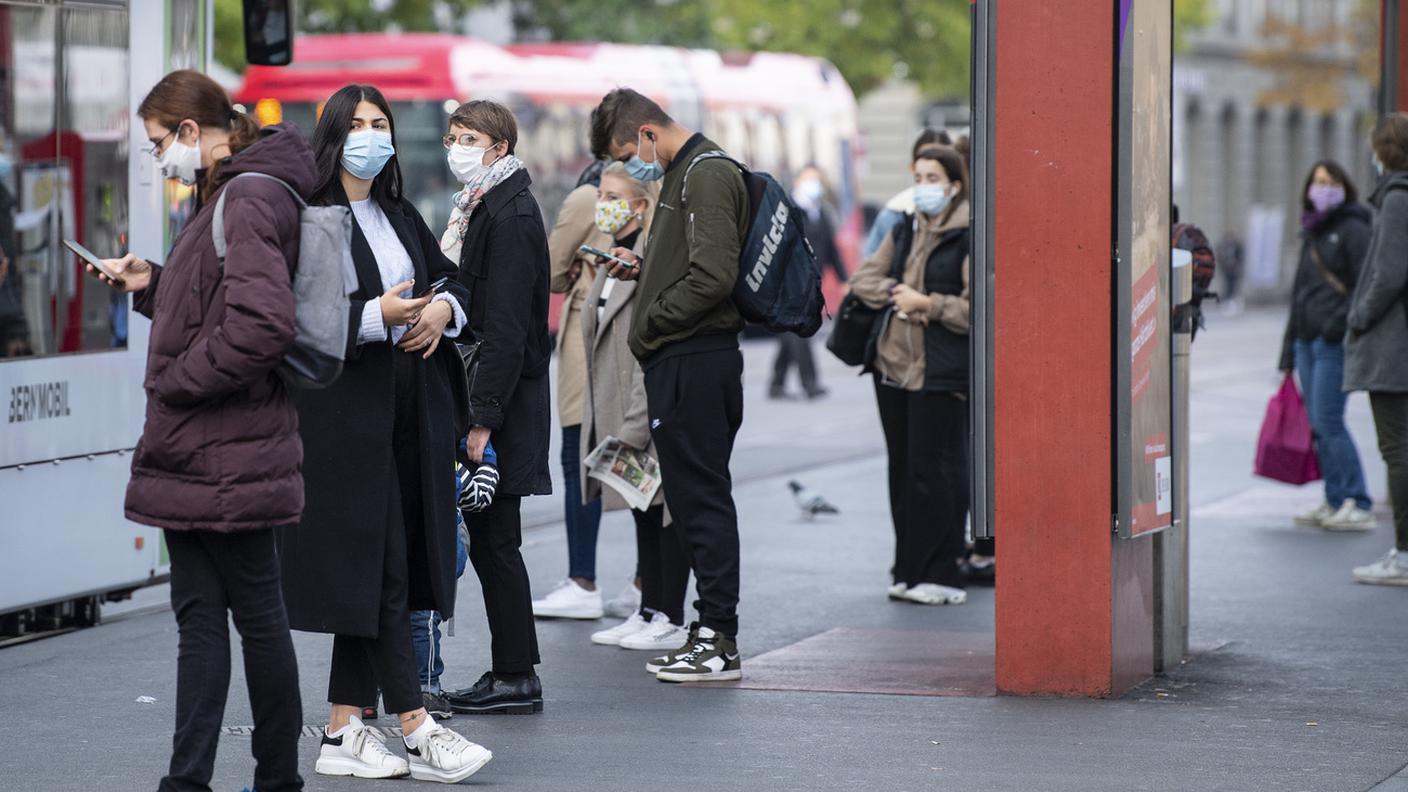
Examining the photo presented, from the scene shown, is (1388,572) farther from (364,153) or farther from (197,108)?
(197,108)

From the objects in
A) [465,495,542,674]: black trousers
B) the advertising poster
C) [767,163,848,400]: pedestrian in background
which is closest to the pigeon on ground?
the advertising poster

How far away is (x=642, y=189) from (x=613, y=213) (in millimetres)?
150

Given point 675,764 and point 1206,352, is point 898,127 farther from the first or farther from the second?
point 675,764

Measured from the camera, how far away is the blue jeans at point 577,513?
8.84 meters

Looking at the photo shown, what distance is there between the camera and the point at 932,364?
29.9ft

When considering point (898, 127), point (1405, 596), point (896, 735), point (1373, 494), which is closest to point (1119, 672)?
point (896, 735)

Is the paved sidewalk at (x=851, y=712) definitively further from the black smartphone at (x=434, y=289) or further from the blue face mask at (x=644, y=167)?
the blue face mask at (x=644, y=167)

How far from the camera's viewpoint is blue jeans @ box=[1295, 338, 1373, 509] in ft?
36.6

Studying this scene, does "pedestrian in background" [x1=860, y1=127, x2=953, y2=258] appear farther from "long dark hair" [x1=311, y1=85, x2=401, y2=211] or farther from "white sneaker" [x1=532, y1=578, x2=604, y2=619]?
"long dark hair" [x1=311, y1=85, x2=401, y2=211]

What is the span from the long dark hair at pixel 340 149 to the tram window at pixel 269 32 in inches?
143

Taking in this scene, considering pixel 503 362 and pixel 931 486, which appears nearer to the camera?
pixel 503 362

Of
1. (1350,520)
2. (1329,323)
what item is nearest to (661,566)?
(1329,323)

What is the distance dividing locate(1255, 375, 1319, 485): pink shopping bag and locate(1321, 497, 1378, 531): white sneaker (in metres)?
0.22

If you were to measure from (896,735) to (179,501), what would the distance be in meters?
2.34
